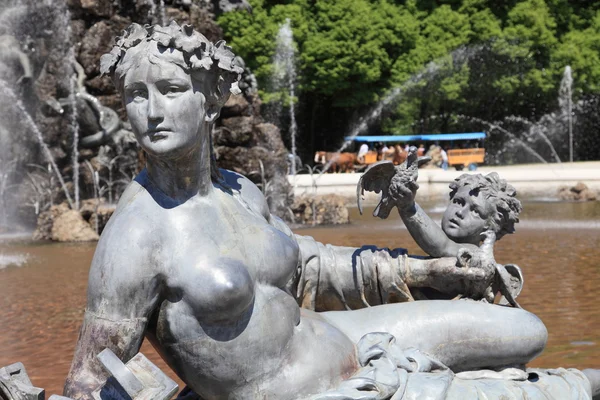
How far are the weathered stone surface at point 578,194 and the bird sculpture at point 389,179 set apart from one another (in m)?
15.4

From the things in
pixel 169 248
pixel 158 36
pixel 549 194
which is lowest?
pixel 549 194

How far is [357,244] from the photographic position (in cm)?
1050

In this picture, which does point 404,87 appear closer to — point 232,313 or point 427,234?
point 427,234

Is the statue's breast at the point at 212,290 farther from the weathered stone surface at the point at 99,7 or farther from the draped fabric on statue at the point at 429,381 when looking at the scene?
the weathered stone surface at the point at 99,7

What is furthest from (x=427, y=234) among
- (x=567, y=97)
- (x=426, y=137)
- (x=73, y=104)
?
(x=567, y=97)

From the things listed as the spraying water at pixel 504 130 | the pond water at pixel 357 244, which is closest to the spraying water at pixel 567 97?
the spraying water at pixel 504 130

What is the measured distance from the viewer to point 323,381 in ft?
9.26

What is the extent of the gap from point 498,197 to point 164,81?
150cm

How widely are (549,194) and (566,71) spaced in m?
13.2

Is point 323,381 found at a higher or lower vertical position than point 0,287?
higher

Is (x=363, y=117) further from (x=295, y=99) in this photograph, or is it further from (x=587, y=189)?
(x=587, y=189)

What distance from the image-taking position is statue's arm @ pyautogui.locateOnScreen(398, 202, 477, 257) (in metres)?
3.45

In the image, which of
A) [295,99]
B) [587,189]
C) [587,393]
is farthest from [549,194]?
[587,393]

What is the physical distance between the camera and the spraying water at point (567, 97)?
3181 cm
